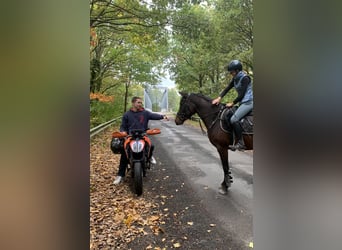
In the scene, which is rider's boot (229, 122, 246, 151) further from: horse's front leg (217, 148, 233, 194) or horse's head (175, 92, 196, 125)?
horse's head (175, 92, 196, 125)

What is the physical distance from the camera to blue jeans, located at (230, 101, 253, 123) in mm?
1183

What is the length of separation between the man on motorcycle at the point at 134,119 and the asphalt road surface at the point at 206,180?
6cm

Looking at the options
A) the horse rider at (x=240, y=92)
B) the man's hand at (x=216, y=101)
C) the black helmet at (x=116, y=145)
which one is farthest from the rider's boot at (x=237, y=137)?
the black helmet at (x=116, y=145)

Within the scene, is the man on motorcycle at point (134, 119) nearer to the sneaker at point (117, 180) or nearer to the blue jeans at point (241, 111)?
the sneaker at point (117, 180)

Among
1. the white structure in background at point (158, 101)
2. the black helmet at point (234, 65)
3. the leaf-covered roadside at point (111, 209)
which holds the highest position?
the black helmet at point (234, 65)

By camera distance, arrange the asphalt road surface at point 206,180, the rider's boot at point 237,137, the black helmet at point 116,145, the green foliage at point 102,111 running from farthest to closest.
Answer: the rider's boot at point 237,137
the black helmet at point 116,145
the asphalt road surface at point 206,180
the green foliage at point 102,111

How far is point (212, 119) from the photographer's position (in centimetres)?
163

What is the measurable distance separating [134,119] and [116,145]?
195mm

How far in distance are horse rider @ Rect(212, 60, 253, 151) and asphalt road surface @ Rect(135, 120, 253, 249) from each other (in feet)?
0.58

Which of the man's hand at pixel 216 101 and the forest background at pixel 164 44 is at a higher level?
the forest background at pixel 164 44

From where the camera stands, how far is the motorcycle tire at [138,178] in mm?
1354
